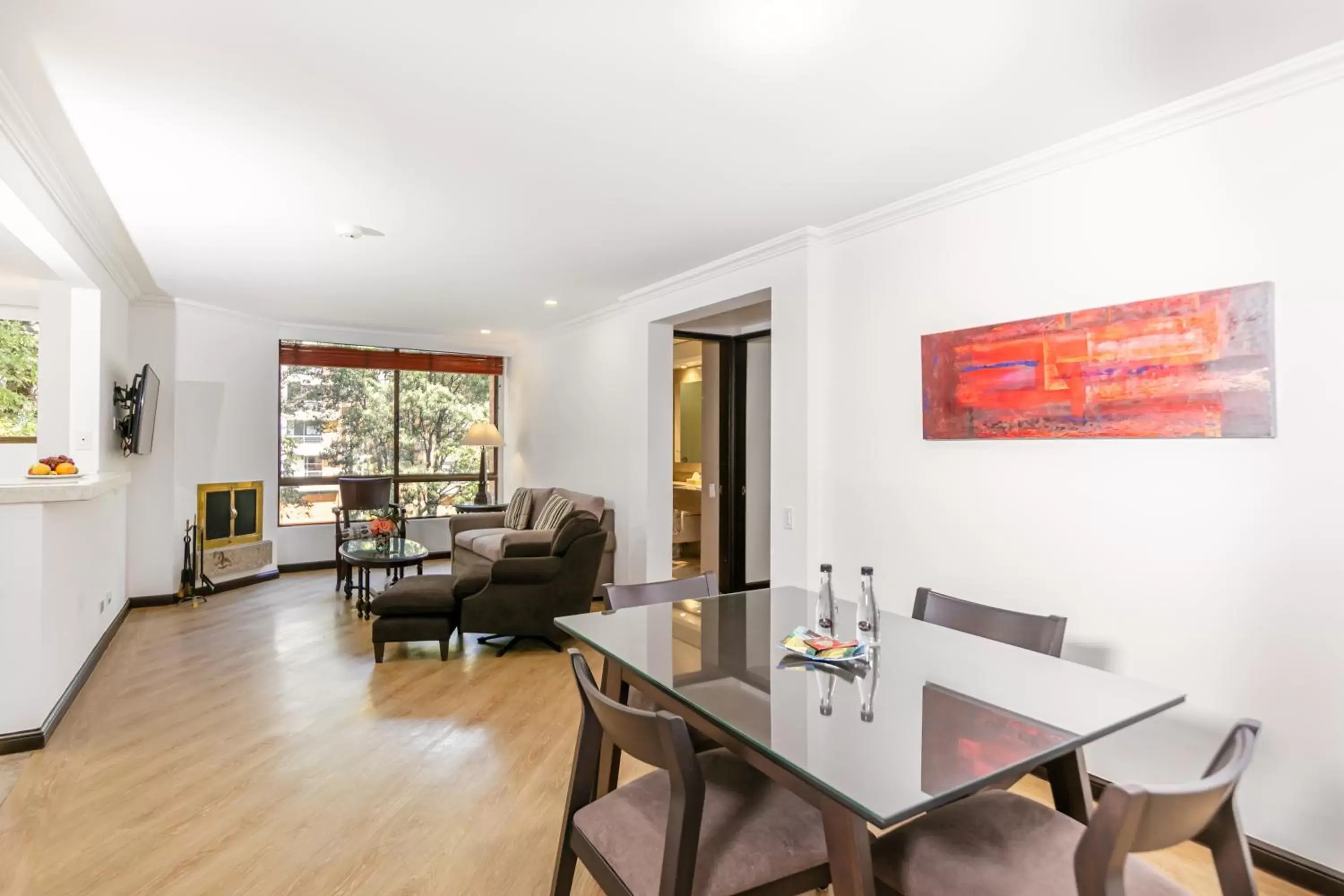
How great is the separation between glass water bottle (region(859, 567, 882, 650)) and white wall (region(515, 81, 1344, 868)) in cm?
126

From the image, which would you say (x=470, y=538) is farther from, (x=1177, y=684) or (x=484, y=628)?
(x=1177, y=684)

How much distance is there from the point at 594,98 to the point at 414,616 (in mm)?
3229

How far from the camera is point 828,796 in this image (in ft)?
3.74

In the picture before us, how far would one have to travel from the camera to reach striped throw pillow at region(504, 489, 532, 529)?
22.0 feet

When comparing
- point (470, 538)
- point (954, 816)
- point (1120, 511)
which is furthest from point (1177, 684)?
point (470, 538)

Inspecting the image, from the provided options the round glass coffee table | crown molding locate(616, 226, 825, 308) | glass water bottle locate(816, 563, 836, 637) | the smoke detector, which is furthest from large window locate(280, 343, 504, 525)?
glass water bottle locate(816, 563, 836, 637)

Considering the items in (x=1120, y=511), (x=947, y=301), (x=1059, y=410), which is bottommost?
(x=1120, y=511)

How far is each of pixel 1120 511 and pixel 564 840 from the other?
228 centimetres

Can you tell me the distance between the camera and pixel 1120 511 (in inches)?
102

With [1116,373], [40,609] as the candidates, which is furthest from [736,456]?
[40,609]

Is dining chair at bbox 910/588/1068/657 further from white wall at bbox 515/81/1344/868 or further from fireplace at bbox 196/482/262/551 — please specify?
fireplace at bbox 196/482/262/551

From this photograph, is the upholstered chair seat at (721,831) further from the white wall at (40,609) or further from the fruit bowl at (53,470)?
the fruit bowl at (53,470)

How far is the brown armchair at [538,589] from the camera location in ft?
14.1

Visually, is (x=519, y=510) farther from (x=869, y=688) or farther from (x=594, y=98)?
(x=869, y=688)
